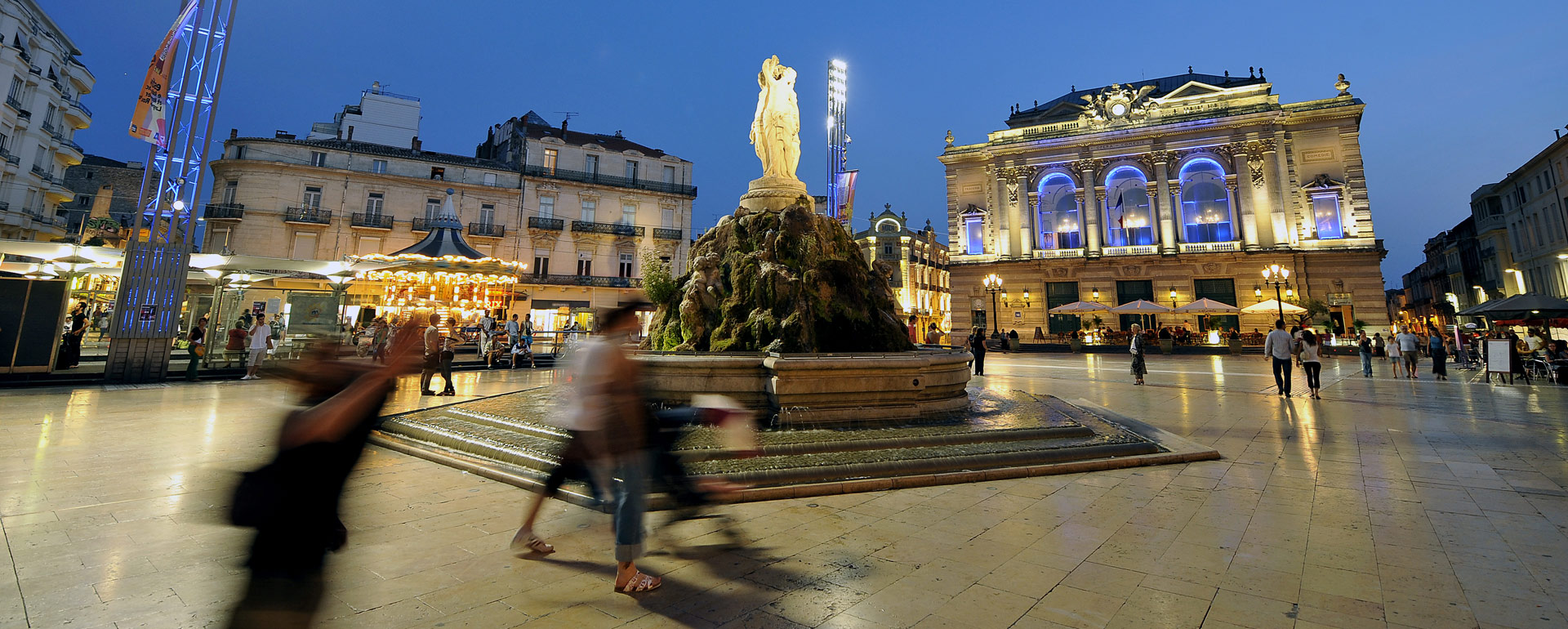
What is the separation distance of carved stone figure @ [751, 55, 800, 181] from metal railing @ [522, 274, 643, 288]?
2319 centimetres

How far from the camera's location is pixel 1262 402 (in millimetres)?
9875

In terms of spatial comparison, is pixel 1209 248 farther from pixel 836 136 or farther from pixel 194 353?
pixel 194 353

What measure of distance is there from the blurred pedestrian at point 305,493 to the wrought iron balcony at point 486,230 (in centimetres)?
3530

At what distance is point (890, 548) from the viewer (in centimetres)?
332

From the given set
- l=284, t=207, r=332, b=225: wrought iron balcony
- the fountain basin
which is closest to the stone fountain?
the fountain basin

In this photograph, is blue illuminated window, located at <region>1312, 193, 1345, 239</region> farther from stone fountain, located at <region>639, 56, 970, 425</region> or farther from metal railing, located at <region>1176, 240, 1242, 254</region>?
stone fountain, located at <region>639, 56, 970, 425</region>

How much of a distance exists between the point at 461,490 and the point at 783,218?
7.24m

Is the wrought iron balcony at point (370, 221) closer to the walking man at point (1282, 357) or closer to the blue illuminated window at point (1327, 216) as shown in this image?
the walking man at point (1282, 357)

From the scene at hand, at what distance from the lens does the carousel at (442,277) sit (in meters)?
19.9

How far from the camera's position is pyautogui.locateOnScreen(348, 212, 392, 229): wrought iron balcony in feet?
103

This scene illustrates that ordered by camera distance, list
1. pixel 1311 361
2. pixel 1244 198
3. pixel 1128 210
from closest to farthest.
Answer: pixel 1311 361 < pixel 1244 198 < pixel 1128 210

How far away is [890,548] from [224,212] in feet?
135

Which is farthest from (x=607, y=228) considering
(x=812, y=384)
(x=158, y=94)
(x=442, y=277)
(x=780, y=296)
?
(x=812, y=384)

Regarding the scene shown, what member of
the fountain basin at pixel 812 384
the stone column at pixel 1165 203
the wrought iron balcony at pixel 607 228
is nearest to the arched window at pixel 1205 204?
the stone column at pixel 1165 203
